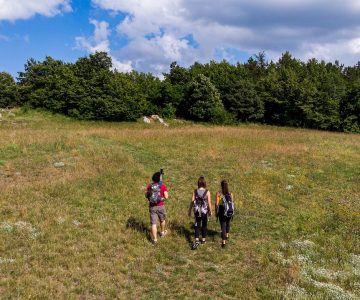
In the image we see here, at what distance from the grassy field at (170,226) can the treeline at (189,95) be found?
29.0 m

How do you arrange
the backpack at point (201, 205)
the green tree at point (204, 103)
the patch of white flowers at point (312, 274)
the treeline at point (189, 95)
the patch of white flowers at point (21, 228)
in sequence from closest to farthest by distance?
the patch of white flowers at point (312, 274) < the patch of white flowers at point (21, 228) < the backpack at point (201, 205) < the treeline at point (189, 95) < the green tree at point (204, 103)

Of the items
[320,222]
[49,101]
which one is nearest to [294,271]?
[320,222]

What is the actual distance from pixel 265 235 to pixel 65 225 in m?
8.09

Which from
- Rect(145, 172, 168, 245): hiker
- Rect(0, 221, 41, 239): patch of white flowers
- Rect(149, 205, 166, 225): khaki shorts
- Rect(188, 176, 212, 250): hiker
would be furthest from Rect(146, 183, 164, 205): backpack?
Answer: Rect(0, 221, 41, 239): patch of white flowers

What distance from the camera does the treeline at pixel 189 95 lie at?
58.4m

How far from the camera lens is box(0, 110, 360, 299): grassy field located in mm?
10555

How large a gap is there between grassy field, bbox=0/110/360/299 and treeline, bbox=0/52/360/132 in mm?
28968

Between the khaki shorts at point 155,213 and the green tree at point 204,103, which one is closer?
the khaki shorts at point 155,213

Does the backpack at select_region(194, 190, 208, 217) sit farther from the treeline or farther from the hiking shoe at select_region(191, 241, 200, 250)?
the treeline

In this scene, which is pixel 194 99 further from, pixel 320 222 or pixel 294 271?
pixel 294 271

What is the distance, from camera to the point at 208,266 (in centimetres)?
1205

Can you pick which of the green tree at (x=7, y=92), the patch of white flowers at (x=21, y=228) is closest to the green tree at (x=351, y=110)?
the patch of white flowers at (x=21, y=228)

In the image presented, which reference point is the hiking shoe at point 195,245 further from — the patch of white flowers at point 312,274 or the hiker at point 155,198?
the patch of white flowers at point 312,274

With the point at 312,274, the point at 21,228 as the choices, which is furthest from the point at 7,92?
the point at 312,274
